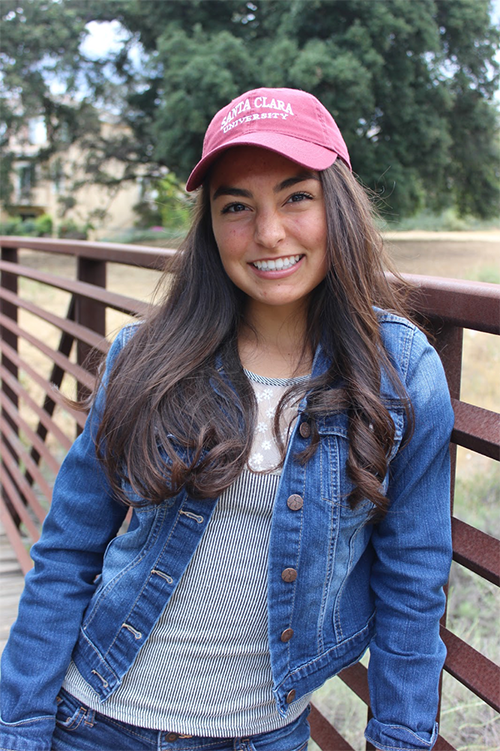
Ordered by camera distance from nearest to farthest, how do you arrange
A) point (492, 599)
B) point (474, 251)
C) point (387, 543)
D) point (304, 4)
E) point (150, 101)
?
1. point (387, 543)
2. point (492, 599)
3. point (474, 251)
4. point (304, 4)
5. point (150, 101)

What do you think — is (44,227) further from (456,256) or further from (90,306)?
(90,306)

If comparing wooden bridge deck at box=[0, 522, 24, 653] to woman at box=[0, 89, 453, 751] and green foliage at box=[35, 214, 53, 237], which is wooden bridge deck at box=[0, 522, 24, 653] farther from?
green foliage at box=[35, 214, 53, 237]

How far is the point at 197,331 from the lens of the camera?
1500 millimetres

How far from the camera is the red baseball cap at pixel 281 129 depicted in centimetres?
129

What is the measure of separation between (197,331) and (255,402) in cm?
22

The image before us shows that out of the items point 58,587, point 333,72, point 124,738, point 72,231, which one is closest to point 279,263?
point 58,587

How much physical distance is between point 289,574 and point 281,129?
81cm

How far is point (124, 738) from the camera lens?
1.38 meters

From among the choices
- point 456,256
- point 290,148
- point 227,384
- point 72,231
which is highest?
point 290,148

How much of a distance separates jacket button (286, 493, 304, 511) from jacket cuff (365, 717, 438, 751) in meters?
0.42

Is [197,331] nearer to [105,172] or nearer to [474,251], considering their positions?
[474,251]

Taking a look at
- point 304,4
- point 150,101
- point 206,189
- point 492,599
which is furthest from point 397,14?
→ point 206,189

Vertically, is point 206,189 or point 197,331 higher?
point 206,189

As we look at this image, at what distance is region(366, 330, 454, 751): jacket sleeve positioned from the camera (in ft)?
4.12
